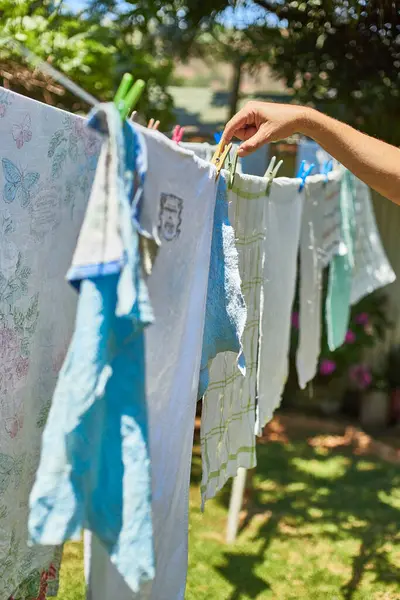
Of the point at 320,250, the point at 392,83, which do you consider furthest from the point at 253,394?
the point at 392,83

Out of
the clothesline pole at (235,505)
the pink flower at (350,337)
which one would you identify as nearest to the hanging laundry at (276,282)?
the clothesline pole at (235,505)

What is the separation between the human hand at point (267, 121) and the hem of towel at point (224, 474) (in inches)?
35.9

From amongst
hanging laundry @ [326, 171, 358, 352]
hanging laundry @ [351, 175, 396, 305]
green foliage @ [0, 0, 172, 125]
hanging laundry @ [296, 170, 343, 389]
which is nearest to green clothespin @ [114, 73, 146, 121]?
hanging laundry @ [296, 170, 343, 389]

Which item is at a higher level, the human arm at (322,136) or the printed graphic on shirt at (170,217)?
the human arm at (322,136)

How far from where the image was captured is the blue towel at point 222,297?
1.76 metres

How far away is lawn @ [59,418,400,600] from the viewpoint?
136 inches

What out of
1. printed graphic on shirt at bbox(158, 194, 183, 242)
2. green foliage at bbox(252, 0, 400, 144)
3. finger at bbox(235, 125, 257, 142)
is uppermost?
green foliage at bbox(252, 0, 400, 144)

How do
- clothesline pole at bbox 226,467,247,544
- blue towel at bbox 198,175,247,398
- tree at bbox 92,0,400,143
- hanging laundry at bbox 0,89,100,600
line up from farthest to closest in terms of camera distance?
tree at bbox 92,0,400,143
clothesline pole at bbox 226,467,247,544
blue towel at bbox 198,175,247,398
hanging laundry at bbox 0,89,100,600

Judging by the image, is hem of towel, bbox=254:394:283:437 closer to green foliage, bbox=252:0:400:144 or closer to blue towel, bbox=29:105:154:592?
blue towel, bbox=29:105:154:592

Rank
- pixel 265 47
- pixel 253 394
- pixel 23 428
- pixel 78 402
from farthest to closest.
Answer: pixel 265 47, pixel 253 394, pixel 23 428, pixel 78 402

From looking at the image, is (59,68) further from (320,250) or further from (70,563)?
(70,563)

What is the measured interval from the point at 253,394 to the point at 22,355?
953mm

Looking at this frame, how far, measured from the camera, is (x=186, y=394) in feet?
5.42

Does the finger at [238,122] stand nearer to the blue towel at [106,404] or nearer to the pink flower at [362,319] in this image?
the blue towel at [106,404]
